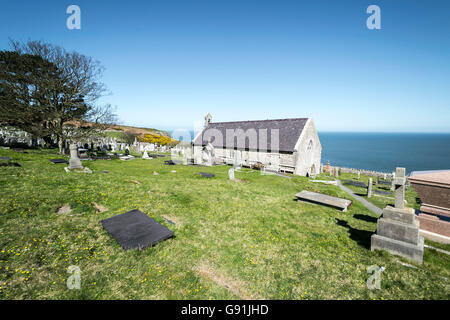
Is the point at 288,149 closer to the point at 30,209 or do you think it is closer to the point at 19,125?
the point at 30,209

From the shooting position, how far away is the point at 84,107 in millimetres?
27391

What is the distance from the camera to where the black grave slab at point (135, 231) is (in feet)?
20.5

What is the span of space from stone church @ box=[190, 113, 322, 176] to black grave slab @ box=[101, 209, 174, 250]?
20416 mm

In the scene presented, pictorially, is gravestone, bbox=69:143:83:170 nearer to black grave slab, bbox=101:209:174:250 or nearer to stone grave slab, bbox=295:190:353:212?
black grave slab, bbox=101:209:174:250

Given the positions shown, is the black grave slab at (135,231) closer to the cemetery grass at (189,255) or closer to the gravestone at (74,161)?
the cemetery grass at (189,255)

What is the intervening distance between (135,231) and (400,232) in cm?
936

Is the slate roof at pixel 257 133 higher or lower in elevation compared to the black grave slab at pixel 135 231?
higher

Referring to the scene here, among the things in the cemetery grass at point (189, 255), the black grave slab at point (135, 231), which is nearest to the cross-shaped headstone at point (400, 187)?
the cemetery grass at point (189, 255)

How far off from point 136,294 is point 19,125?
34.7 metres

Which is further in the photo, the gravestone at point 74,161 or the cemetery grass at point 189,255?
the gravestone at point 74,161

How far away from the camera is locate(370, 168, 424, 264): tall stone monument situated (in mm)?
6074

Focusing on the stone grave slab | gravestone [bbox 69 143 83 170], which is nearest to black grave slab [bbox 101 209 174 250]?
the stone grave slab

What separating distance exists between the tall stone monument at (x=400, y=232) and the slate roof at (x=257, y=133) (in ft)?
64.7

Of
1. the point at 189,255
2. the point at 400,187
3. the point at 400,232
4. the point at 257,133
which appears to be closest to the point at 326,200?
the point at 400,187
